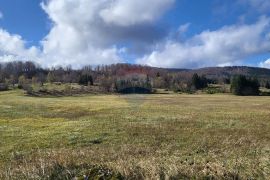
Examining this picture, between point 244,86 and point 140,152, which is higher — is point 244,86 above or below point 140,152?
above

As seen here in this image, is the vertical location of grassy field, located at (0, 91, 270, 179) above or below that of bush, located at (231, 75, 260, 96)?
below

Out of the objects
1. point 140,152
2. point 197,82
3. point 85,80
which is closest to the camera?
point 140,152

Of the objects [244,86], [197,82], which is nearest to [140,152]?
[244,86]

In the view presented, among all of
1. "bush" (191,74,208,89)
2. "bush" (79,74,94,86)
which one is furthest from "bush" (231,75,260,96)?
"bush" (79,74,94,86)

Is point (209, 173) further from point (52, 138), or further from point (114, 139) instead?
point (52, 138)

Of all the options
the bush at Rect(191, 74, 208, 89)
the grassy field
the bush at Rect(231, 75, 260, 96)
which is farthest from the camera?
the bush at Rect(191, 74, 208, 89)

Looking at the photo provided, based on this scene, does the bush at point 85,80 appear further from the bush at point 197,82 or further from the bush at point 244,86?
the bush at point 244,86

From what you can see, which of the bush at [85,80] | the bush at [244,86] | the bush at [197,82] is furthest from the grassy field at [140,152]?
the bush at [85,80]

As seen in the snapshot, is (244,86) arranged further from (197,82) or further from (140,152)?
(140,152)

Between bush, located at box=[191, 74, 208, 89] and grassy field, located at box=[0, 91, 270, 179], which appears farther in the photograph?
bush, located at box=[191, 74, 208, 89]

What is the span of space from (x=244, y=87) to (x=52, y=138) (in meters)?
126

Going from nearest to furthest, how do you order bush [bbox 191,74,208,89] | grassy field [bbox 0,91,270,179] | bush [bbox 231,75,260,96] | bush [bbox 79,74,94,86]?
1. grassy field [bbox 0,91,270,179]
2. bush [bbox 231,75,260,96]
3. bush [bbox 191,74,208,89]
4. bush [bbox 79,74,94,86]

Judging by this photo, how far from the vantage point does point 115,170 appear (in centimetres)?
736

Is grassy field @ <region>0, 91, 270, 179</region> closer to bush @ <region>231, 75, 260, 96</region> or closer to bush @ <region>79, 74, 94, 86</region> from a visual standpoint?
bush @ <region>231, 75, 260, 96</region>
